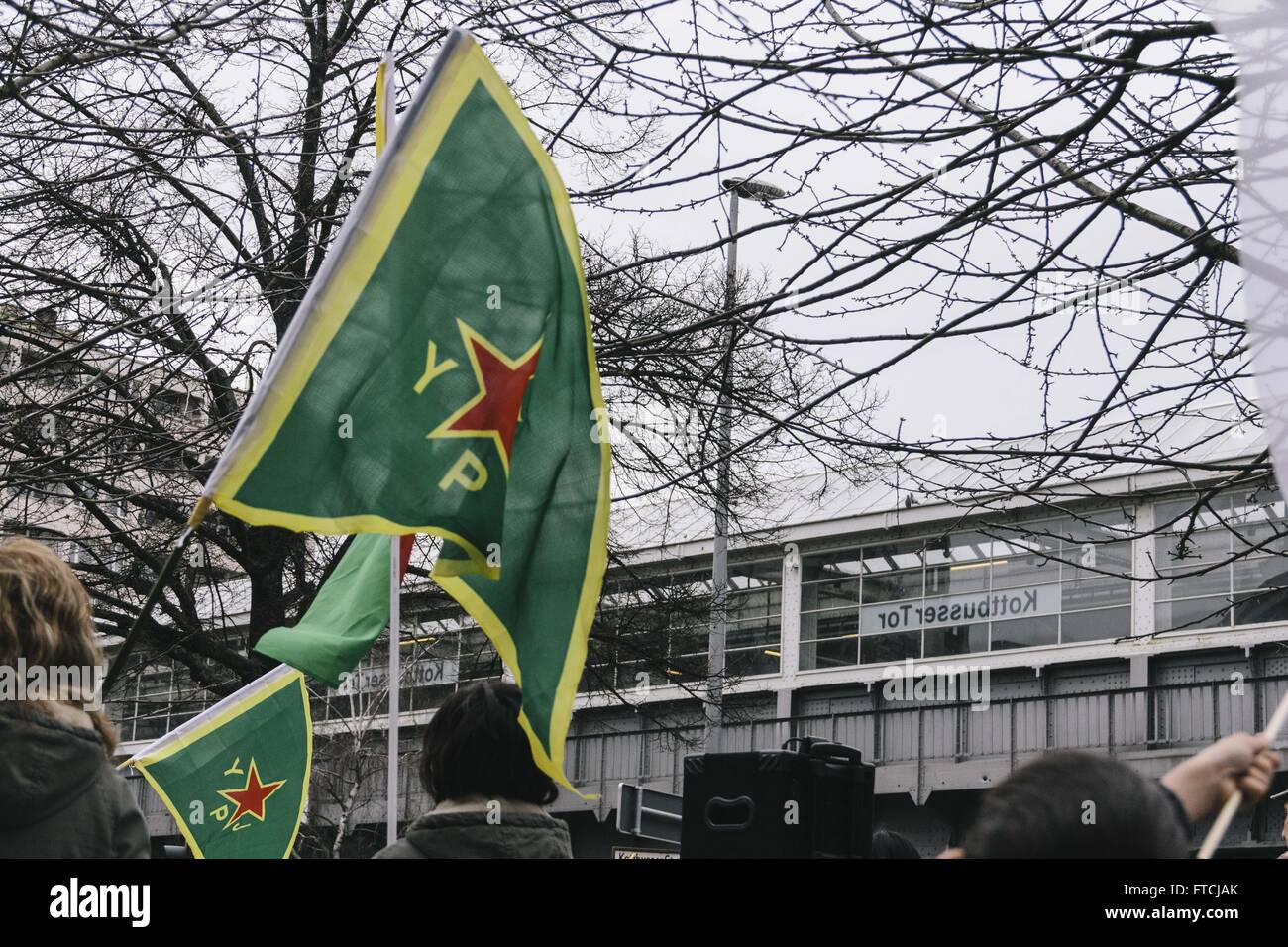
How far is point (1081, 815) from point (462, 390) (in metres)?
2.21

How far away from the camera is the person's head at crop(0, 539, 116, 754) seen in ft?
9.79

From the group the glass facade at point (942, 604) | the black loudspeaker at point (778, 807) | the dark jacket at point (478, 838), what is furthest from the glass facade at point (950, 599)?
the dark jacket at point (478, 838)

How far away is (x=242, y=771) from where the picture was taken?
6637 millimetres

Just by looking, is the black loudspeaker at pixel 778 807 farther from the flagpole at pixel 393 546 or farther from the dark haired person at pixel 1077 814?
the dark haired person at pixel 1077 814

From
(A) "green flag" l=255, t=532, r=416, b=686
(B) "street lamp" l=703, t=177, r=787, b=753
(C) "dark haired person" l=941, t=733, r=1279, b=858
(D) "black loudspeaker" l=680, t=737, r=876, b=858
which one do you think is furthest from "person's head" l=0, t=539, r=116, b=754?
(B) "street lamp" l=703, t=177, r=787, b=753

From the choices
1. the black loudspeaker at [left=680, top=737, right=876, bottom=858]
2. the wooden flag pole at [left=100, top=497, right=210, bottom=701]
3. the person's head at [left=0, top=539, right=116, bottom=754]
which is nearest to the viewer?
the person's head at [left=0, top=539, right=116, bottom=754]

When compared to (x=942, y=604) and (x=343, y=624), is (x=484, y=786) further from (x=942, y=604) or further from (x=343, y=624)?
(x=942, y=604)

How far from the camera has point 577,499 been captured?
3664 millimetres

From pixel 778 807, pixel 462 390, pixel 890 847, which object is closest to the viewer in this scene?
pixel 462 390

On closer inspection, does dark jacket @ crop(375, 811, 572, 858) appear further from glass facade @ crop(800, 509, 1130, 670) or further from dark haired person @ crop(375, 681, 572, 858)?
glass facade @ crop(800, 509, 1130, 670)

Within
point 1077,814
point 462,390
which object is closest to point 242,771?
point 462,390

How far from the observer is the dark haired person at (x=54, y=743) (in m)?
2.85
